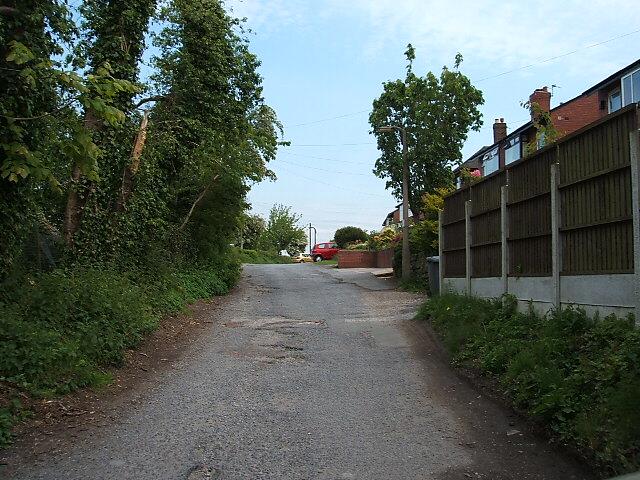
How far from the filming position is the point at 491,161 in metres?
38.0

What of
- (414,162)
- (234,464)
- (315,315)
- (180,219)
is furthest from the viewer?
(414,162)

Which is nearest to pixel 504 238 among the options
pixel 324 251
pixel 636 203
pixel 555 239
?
pixel 555 239

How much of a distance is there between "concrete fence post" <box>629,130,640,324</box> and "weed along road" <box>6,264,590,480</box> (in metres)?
1.89

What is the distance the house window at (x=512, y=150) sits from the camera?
106 feet

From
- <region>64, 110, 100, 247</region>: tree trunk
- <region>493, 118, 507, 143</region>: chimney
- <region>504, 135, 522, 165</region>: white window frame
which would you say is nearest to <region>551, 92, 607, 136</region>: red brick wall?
<region>504, 135, 522, 165</region>: white window frame

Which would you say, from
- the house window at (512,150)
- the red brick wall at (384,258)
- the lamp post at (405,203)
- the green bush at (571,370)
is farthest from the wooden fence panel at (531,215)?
the red brick wall at (384,258)

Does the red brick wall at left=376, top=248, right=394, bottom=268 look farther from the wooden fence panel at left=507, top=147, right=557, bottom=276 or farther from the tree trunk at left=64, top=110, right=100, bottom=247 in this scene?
the wooden fence panel at left=507, top=147, right=557, bottom=276

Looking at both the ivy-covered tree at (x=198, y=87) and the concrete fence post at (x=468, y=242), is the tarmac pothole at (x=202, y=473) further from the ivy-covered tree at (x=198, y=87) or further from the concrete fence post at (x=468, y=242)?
the ivy-covered tree at (x=198, y=87)

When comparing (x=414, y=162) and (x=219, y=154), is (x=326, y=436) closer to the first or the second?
(x=219, y=154)

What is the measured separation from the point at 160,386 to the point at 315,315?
7.36 m

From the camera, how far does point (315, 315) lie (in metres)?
15.3

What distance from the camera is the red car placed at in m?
52.9

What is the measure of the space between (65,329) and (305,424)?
160 inches

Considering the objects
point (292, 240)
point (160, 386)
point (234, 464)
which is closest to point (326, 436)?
point (234, 464)
